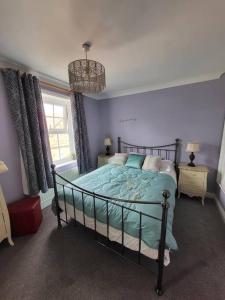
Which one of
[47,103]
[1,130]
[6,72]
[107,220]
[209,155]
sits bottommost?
[107,220]

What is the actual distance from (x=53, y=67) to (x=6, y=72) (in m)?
0.65

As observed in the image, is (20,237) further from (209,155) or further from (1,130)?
(209,155)

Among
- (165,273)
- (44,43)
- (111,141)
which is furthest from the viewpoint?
(111,141)

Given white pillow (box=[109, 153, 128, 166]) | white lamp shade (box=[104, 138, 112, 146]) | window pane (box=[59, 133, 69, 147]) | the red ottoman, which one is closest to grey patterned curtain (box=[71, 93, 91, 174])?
window pane (box=[59, 133, 69, 147])

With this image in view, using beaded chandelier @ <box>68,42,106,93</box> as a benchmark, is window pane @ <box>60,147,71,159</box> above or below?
below

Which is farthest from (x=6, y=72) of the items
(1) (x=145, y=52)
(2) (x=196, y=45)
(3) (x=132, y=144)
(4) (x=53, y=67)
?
(3) (x=132, y=144)

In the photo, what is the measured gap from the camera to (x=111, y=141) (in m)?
3.88

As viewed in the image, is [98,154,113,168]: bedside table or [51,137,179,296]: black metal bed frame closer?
[51,137,179,296]: black metal bed frame

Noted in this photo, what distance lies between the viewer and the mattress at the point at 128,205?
1.24 m

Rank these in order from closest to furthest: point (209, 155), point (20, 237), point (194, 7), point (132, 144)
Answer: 1. point (194, 7)
2. point (20, 237)
3. point (209, 155)
4. point (132, 144)

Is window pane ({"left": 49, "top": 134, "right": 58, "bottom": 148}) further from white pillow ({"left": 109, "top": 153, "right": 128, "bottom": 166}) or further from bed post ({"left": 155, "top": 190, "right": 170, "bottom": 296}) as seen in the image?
bed post ({"left": 155, "top": 190, "right": 170, "bottom": 296})

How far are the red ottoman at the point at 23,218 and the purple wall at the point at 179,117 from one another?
8.40 ft

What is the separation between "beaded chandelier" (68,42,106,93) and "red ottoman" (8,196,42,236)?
1.80m

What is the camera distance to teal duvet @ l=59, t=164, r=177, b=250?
125 centimetres
